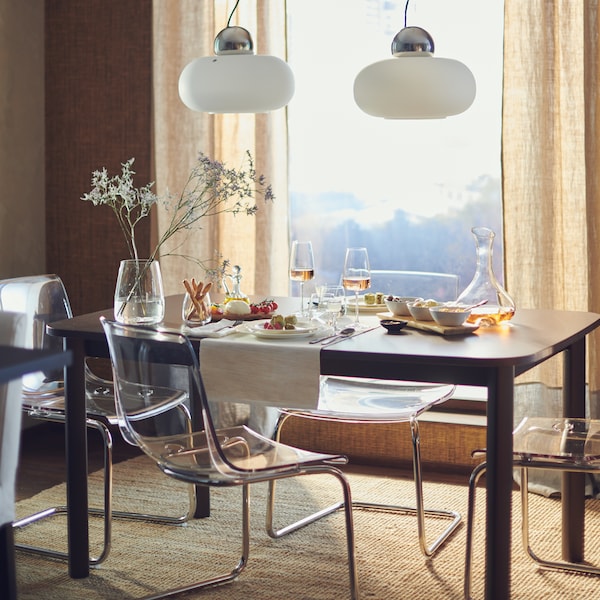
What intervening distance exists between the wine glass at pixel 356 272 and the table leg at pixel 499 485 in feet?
2.04

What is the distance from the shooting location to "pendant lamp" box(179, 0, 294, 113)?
2658 mm

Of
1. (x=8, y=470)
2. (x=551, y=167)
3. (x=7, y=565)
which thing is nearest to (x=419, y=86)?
(x=551, y=167)

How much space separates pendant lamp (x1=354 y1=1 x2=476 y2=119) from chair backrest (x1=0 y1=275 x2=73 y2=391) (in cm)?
126

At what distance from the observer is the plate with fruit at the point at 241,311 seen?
2891 mm

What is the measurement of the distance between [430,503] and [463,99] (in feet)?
5.12

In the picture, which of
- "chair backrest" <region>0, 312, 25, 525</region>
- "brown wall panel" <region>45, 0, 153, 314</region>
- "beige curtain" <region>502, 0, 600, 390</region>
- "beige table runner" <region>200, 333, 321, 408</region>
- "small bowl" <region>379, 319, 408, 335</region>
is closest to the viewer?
"chair backrest" <region>0, 312, 25, 525</region>

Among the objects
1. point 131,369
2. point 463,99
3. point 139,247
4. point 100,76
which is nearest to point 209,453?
point 131,369

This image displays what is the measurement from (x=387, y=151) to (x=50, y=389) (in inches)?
68.5

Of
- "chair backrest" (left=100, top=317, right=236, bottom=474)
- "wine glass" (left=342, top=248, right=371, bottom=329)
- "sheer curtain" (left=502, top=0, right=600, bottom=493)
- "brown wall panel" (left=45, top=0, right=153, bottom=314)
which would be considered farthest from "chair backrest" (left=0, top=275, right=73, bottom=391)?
"sheer curtain" (left=502, top=0, right=600, bottom=493)

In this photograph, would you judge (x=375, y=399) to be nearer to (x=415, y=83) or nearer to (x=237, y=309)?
(x=237, y=309)

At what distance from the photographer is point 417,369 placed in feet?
7.72

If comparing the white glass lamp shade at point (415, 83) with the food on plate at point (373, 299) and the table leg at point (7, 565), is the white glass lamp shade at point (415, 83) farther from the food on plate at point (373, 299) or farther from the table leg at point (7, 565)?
the table leg at point (7, 565)

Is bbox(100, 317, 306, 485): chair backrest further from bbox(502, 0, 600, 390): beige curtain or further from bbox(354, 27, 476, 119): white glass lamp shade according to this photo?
bbox(502, 0, 600, 390): beige curtain

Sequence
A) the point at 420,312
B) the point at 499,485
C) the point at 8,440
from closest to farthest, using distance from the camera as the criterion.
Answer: the point at 8,440 → the point at 499,485 → the point at 420,312
